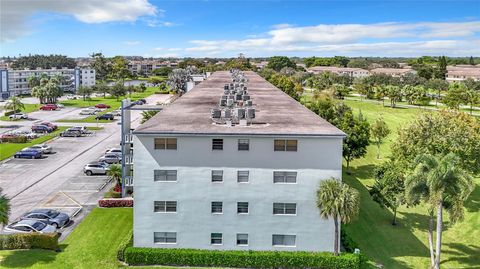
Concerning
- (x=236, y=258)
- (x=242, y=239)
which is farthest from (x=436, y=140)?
→ (x=236, y=258)

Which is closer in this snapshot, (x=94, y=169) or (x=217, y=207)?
(x=217, y=207)

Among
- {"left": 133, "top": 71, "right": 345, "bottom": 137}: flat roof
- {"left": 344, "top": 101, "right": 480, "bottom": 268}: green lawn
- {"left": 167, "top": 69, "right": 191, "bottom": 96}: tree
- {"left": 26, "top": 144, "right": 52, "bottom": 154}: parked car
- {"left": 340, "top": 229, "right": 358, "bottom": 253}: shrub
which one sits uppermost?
{"left": 167, "top": 69, "right": 191, "bottom": 96}: tree

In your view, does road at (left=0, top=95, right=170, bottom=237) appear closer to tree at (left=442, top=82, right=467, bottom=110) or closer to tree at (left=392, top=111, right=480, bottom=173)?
tree at (left=392, top=111, right=480, bottom=173)

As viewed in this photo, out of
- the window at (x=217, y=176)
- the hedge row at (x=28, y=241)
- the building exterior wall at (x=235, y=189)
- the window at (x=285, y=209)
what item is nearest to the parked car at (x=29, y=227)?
the hedge row at (x=28, y=241)

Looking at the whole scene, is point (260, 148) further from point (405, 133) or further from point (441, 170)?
point (405, 133)

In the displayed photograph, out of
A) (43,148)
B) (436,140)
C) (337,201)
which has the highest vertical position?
(436,140)

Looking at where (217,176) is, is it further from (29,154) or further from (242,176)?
(29,154)

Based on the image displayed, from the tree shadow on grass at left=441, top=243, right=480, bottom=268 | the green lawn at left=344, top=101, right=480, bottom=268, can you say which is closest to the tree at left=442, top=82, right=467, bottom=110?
the green lawn at left=344, top=101, right=480, bottom=268
